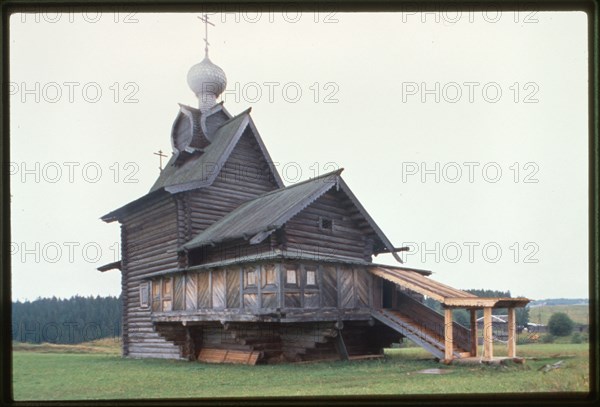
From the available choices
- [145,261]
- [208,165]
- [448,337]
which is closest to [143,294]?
[145,261]

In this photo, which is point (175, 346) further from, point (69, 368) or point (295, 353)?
point (295, 353)

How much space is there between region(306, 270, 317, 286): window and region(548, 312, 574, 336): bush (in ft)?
22.6

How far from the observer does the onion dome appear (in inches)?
1175

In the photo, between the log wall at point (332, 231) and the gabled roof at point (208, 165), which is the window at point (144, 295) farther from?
the log wall at point (332, 231)

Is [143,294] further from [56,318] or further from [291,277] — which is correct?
[291,277]

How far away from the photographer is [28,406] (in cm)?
1073

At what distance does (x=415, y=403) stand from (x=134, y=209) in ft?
56.9

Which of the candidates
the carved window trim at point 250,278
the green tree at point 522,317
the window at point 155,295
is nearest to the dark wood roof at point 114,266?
the window at point 155,295

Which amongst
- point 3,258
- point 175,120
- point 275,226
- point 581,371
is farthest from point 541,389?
point 175,120

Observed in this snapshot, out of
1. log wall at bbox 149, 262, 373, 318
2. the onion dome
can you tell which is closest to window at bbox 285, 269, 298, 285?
log wall at bbox 149, 262, 373, 318

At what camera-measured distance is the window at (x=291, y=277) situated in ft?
58.5

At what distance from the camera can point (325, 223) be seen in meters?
20.5

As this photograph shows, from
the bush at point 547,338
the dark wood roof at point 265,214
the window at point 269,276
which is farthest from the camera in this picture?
the dark wood roof at point 265,214

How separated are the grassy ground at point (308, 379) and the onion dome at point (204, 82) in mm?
14716
